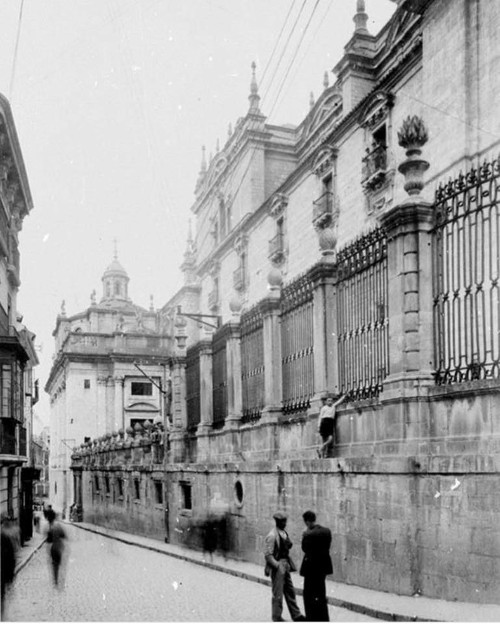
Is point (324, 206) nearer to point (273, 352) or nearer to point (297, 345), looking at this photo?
point (273, 352)

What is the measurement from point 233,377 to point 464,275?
8.72 metres

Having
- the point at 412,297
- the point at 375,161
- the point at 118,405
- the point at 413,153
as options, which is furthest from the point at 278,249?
the point at 118,405

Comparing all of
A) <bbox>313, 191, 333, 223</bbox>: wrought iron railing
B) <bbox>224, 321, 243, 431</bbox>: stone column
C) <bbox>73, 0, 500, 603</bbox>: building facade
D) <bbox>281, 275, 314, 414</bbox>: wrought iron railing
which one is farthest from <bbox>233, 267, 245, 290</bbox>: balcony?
<bbox>281, 275, 314, 414</bbox>: wrought iron railing

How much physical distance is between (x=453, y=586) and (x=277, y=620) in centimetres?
202

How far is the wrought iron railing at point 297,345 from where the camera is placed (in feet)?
44.6

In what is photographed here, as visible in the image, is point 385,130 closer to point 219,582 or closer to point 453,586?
→ point 219,582

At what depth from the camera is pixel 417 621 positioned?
328 inches

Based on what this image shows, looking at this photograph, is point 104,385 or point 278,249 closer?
point 278,249

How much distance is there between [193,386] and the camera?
2088cm


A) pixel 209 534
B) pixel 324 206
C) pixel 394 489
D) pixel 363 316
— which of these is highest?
pixel 324 206

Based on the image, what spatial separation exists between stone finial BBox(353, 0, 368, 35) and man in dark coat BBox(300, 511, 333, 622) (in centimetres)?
2181

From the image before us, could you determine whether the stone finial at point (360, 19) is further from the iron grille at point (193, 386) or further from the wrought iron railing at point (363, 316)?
the wrought iron railing at point (363, 316)

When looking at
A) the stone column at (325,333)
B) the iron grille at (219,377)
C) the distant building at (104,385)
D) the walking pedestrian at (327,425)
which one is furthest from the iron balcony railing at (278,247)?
the distant building at (104,385)

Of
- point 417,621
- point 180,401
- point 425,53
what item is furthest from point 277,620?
point 425,53
